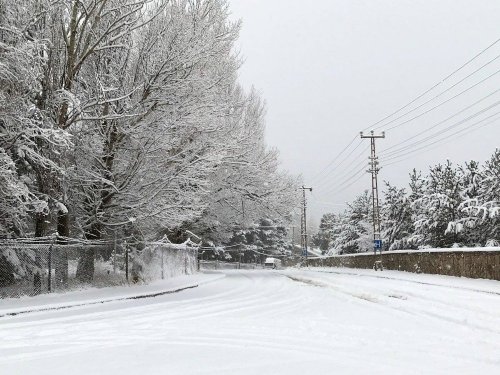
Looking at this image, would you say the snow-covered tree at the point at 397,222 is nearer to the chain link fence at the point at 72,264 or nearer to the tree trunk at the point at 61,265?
the chain link fence at the point at 72,264

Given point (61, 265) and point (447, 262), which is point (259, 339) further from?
point (447, 262)

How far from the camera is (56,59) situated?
1778 centimetres

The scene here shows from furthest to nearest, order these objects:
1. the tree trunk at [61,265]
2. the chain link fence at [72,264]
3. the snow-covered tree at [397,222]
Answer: the snow-covered tree at [397,222], the tree trunk at [61,265], the chain link fence at [72,264]

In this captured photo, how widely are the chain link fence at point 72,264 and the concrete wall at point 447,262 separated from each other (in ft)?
45.7

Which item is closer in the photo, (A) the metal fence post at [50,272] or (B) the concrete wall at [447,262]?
(A) the metal fence post at [50,272]

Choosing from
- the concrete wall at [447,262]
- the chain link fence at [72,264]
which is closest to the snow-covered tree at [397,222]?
the concrete wall at [447,262]

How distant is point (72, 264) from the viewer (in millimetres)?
18469

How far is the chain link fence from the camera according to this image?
15641mm

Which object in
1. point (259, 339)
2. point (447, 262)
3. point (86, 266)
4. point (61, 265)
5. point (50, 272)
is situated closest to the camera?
point (259, 339)

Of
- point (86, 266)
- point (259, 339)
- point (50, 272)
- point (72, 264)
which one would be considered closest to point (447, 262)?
point (86, 266)

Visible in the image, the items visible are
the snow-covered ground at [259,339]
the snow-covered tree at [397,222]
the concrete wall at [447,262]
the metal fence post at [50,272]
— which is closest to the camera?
the snow-covered ground at [259,339]

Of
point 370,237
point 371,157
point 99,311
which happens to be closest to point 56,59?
point 99,311

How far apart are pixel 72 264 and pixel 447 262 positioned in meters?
18.1

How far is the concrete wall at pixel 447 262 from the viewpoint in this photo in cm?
2206
